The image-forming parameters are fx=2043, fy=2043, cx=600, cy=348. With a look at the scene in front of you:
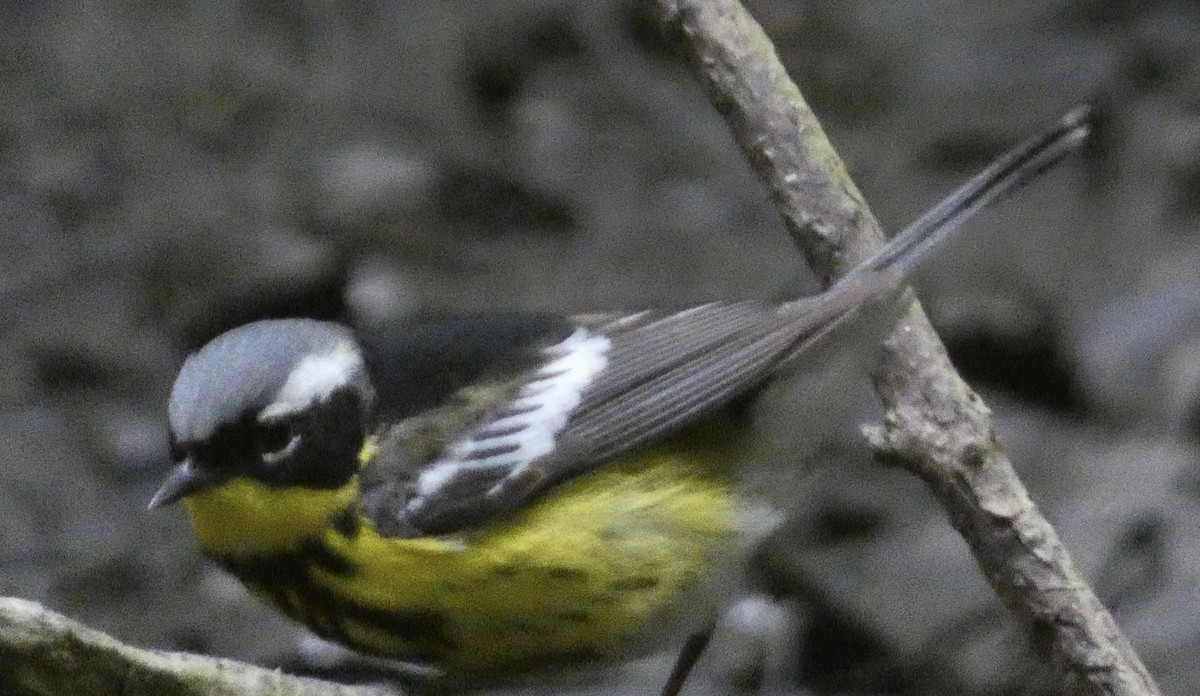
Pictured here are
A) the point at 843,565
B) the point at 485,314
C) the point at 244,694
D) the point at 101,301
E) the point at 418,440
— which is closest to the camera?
the point at 244,694

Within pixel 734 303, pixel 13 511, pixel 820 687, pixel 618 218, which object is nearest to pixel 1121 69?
pixel 618 218

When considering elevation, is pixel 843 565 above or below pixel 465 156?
below

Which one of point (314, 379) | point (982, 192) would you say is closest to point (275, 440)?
point (314, 379)

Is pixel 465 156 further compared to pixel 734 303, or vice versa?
pixel 465 156

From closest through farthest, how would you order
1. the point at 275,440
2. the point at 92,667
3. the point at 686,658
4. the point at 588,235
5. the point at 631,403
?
the point at 92,667 < the point at 275,440 < the point at 631,403 < the point at 686,658 < the point at 588,235

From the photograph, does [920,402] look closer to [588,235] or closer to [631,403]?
[631,403]

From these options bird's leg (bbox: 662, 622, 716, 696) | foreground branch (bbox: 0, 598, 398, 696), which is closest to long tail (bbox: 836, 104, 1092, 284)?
bird's leg (bbox: 662, 622, 716, 696)

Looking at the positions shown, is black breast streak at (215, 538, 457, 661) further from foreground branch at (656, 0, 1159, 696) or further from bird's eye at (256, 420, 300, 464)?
foreground branch at (656, 0, 1159, 696)

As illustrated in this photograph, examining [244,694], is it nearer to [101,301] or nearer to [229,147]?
[101,301]
